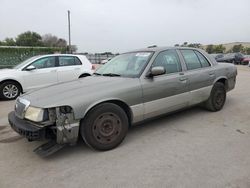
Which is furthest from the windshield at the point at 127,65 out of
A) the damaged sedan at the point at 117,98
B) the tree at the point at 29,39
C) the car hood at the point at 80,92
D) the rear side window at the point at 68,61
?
the tree at the point at 29,39

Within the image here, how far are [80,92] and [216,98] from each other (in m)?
3.33

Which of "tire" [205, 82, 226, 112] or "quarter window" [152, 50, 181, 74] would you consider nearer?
"quarter window" [152, 50, 181, 74]

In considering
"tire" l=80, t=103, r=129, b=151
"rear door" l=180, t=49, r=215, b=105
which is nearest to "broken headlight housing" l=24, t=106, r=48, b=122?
"tire" l=80, t=103, r=129, b=151

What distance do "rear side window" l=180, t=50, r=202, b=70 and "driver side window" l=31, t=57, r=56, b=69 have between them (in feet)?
16.9

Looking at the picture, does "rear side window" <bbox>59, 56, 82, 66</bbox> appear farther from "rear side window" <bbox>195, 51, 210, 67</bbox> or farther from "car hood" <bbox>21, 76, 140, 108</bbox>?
"rear side window" <bbox>195, 51, 210, 67</bbox>

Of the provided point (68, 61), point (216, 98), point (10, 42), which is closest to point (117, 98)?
point (216, 98)

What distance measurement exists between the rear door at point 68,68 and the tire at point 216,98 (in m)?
5.12

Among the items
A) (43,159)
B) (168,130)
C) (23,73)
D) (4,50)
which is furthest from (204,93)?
(4,50)

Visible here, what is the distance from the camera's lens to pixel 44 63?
8.39 m

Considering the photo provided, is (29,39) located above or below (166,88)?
above

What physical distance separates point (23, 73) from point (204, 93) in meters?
5.77

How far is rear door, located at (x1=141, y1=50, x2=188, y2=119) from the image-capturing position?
411 cm

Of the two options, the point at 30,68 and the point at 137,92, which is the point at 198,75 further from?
the point at 30,68

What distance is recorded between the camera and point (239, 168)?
304cm
